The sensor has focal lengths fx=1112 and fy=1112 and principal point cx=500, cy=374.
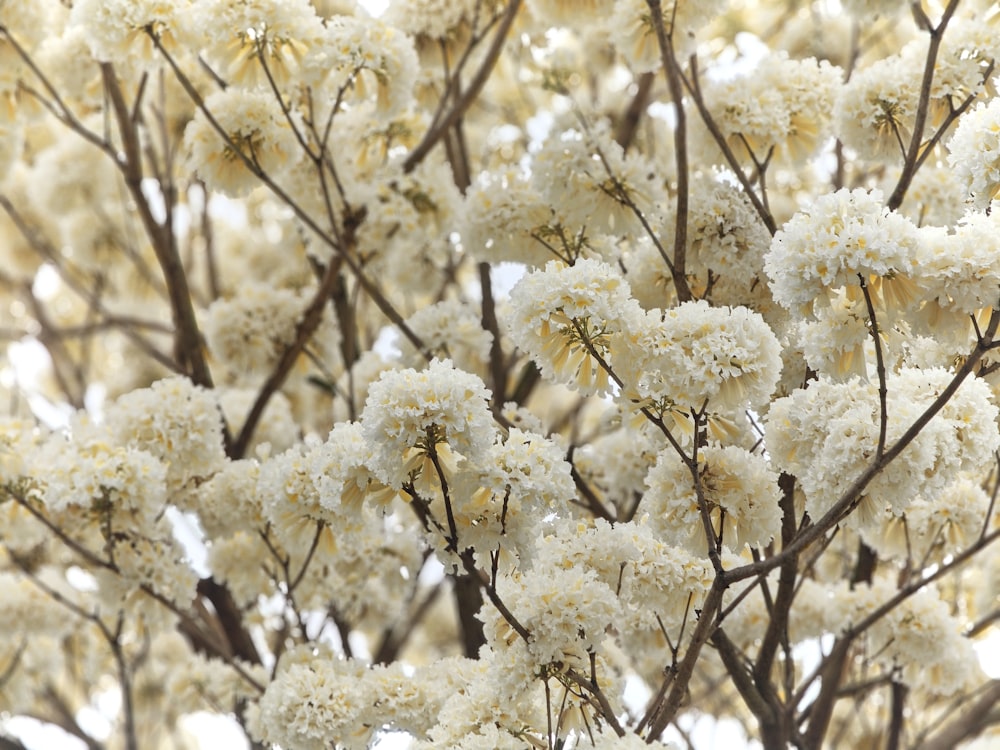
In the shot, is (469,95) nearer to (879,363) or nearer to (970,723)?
(879,363)

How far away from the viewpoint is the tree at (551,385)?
1794 mm

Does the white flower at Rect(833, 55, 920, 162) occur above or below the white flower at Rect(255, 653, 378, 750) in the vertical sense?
above

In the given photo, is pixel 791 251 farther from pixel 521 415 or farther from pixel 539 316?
pixel 521 415

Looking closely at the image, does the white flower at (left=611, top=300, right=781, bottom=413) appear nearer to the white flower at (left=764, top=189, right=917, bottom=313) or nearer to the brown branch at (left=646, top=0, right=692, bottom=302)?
the white flower at (left=764, top=189, right=917, bottom=313)

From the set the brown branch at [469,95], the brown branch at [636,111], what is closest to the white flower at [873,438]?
the brown branch at [469,95]

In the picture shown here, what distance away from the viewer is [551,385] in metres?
2.83

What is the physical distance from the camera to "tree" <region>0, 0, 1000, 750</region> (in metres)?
1.79

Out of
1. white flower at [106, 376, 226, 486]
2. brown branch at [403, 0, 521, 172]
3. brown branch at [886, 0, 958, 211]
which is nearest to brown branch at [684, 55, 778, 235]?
brown branch at [886, 0, 958, 211]

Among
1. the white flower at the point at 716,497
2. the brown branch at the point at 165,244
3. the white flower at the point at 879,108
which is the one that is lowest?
the white flower at the point at 716,497

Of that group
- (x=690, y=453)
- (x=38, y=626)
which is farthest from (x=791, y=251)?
(x=38, y=626)

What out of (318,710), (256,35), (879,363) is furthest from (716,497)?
(256,35)

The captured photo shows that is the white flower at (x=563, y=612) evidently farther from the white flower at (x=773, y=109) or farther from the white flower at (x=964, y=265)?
the white flower at (x=773, y=109)

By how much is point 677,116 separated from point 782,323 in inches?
17.9

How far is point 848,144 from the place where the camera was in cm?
247
